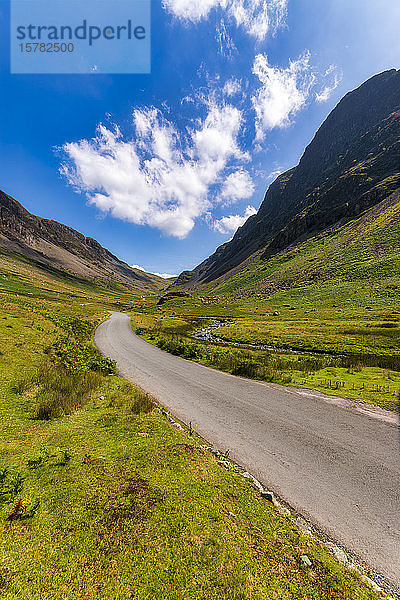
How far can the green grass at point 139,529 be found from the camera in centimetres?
385

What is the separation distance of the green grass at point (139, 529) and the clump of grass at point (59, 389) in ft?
5.13

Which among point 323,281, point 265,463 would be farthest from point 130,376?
point 323,281

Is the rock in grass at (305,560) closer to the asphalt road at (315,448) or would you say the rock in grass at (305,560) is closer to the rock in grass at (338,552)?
the rock in grass at (338,552)

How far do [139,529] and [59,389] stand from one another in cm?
1166

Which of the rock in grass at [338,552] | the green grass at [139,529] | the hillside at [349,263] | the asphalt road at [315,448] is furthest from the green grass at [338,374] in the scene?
the hillside at [349,263]

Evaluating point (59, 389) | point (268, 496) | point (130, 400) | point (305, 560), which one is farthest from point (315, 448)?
point (59, 389)

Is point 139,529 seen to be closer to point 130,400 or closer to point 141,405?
point 141,405

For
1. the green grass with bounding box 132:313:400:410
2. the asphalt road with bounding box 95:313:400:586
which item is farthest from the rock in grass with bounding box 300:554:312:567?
the green grass with bounding box 132:313:400:410

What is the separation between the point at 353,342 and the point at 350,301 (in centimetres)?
4712

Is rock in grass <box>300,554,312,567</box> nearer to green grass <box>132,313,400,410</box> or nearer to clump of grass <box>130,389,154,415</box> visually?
clump of grass <box>130,389,154,415</box>

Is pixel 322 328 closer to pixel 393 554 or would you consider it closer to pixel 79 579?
pixel 393 554

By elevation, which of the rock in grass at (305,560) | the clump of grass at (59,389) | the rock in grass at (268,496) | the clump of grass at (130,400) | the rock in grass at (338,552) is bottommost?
the rock in grass at (338,552)

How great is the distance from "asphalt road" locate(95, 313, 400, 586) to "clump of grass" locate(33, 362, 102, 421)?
4477 millimetres

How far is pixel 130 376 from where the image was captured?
66.4ft
